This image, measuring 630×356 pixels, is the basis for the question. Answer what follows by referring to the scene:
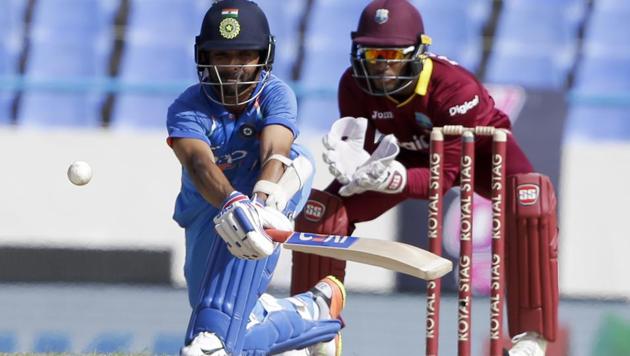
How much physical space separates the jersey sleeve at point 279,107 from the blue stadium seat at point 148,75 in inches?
162

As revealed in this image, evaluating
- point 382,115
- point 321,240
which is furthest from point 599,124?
point 321,240

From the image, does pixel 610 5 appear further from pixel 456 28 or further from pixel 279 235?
pixel 279 235

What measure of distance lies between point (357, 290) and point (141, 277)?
1222 mm

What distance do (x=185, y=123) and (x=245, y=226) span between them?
0.59m

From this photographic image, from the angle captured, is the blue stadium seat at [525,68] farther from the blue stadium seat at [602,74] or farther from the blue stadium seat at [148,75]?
the blue stadium seat at [148,75]

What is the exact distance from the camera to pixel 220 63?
12.6 ft

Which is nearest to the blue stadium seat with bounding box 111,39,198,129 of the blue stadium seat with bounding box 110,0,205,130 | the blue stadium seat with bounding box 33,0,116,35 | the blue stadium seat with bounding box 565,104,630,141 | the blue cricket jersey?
the blue stadium seat with bounding box 110,0,205,130

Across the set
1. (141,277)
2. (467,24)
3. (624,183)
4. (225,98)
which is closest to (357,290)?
(141,277)

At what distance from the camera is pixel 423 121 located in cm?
470

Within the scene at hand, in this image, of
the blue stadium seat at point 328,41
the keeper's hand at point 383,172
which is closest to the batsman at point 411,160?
A: the keeper's hand at point 383,172

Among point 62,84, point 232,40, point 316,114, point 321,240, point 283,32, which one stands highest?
point 232,40

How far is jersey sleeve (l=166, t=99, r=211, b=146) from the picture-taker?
3816mm

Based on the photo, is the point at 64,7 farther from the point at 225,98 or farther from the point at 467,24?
the point at 225,98

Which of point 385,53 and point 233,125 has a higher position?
point 385,53
